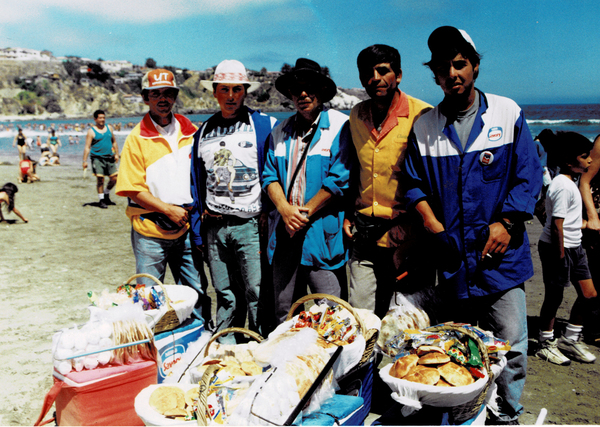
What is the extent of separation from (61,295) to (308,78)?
4357 millimetres

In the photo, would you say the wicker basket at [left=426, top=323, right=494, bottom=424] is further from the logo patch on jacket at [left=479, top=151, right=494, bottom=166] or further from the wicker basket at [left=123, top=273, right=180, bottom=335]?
the wicker basket at [left=123, top=273, right=180, bottom=335]

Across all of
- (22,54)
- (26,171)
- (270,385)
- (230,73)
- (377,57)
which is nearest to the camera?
(270,385)

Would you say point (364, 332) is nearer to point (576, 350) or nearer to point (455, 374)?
point (455, 374)

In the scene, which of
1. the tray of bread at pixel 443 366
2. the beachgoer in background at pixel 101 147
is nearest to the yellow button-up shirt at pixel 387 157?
the tray of bread at pixel 443 366

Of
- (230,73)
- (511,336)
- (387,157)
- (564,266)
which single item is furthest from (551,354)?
(230,73)

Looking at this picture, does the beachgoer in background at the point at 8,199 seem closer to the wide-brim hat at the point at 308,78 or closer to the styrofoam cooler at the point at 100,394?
the styrofoam cooler at the point at 100,394

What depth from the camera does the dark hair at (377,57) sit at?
9.86 ft

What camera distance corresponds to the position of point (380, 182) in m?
3.14

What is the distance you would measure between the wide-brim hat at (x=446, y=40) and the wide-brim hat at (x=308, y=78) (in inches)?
33.8

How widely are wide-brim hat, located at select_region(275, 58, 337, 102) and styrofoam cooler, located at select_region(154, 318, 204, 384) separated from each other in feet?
6.50

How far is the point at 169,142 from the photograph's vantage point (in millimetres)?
3949

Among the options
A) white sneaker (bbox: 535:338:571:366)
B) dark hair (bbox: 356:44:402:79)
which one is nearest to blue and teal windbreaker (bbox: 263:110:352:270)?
dark hair (bbox: 356:44:402:79)

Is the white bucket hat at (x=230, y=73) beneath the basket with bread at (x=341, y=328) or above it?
above

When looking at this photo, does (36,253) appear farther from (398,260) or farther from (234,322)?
(398,260)
